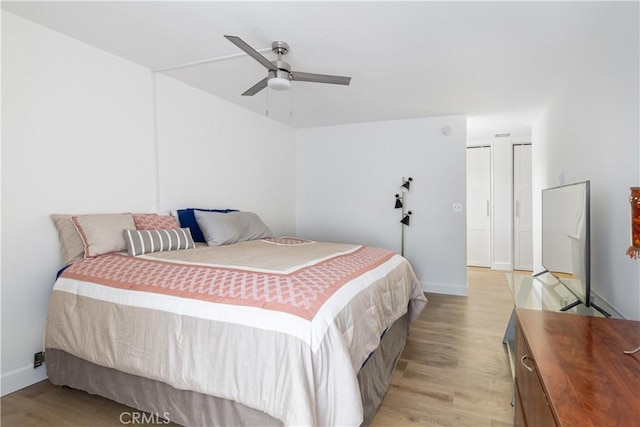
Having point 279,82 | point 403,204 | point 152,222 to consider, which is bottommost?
point 152,222

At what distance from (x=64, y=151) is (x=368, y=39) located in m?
2.31

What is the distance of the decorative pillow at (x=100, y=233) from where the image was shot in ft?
7.17

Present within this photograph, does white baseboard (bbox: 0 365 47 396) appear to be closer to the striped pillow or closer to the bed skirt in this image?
the bed skirt

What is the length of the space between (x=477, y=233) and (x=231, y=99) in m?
4.79

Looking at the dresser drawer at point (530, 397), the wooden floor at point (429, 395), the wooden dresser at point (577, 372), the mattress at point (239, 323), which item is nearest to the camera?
the wooden dresser at point (577, 372)

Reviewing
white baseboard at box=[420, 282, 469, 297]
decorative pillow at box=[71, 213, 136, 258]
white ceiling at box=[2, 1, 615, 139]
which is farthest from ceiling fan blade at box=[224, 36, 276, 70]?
white baseboard at box=[420, 282, 469, 297]

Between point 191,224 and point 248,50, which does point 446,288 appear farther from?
point 248,50

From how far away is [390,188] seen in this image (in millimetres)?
4738

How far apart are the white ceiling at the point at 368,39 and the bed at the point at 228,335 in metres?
1.53

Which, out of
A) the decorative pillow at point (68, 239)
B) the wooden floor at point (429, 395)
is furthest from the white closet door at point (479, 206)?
the decorative pillow at point (68, 239)

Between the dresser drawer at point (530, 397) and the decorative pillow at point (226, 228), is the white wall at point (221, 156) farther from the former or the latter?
the dresser drawer at point (530, 397)

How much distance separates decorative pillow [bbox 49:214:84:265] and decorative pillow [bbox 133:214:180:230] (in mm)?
405

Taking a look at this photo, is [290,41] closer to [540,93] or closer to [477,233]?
[540,93]
